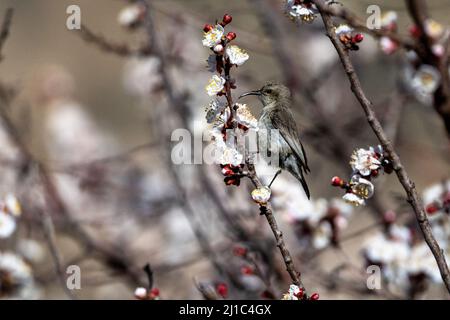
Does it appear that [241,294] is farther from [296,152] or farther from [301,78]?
[301,78]

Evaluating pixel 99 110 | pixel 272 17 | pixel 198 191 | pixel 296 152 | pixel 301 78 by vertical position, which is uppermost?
pixel 99 110

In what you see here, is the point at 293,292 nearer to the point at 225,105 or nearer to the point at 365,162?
the point at 365,162

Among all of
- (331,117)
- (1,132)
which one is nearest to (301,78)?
(331,117)

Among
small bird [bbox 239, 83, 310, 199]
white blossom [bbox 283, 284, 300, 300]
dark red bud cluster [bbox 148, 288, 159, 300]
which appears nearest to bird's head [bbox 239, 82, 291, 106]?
small bird [bbox 239, 83, 310, 199]

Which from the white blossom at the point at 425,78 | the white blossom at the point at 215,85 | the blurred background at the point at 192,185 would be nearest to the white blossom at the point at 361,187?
the blurred background at the point at 192,185

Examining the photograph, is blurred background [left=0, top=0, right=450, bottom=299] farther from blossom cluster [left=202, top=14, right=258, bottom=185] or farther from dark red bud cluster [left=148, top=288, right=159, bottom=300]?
blossom cluster [left=202, top=14, right=258, bottom=185]
